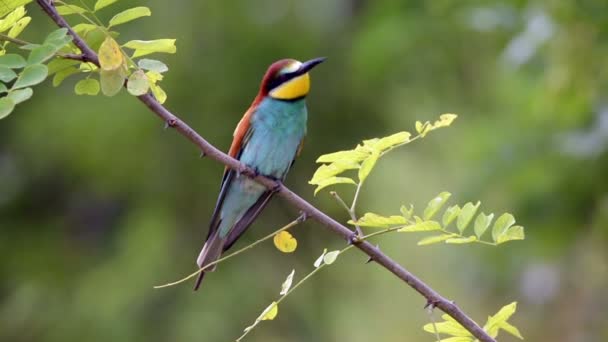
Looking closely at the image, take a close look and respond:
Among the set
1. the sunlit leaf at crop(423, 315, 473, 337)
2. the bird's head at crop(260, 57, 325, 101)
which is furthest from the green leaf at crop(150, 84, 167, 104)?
the bird's head at crop(260, 57, 325, 101)

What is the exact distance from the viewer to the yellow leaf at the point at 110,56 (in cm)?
181

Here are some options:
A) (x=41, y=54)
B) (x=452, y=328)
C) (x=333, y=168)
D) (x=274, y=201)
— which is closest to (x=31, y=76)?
(x=41, y=54)

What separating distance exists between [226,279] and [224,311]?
0.22 m

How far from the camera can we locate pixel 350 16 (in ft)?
23.7

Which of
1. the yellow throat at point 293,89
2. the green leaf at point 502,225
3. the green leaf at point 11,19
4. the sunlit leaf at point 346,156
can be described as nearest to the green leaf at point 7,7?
the green leaf at point 11,19

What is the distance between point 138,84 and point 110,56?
7cm

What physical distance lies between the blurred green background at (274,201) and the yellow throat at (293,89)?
57.8 inches

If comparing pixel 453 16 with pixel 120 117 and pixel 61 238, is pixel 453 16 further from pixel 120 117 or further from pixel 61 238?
pixel 61 238

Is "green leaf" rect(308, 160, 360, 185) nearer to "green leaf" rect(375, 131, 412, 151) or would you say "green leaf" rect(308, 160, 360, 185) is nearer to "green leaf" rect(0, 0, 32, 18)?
"green leaf" rect(375, 131, 412, 151)

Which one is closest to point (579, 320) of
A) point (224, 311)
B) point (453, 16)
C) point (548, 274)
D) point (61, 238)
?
point (548, 274)

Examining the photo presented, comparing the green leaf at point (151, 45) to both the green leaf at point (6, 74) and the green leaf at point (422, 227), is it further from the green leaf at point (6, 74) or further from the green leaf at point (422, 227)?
the green leaf at point (422, 227)

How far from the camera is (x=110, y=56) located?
1.81 m

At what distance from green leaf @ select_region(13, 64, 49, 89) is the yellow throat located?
153 cm

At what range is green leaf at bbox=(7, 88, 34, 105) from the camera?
1686 mm
